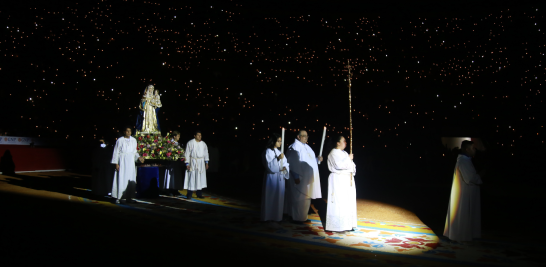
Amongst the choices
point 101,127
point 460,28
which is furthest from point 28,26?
point 460,28

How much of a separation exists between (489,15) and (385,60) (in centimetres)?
346

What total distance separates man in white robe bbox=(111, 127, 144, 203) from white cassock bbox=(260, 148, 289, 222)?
3.87m

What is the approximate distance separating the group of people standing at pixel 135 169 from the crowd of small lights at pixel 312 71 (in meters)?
4.52

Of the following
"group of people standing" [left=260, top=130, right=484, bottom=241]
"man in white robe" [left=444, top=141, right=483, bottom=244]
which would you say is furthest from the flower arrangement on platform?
"man in white robe" [left=444, top=141, right=483, bottom=244]

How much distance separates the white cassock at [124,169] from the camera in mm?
9672

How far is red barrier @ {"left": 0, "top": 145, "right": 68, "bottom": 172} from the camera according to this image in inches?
787

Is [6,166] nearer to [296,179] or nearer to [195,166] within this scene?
[195,166]

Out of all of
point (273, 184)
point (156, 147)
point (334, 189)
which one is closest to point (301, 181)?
point (273, 184)

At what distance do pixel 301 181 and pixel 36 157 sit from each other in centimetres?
1832

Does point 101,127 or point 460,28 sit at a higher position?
point 460,28

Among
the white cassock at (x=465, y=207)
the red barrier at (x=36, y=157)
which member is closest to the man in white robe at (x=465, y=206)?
the white cassock at (x=465, y=207)

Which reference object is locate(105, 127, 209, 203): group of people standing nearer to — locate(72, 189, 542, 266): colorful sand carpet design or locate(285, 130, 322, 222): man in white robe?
locate(72, 189, 542, 266): colorful sand carpet design

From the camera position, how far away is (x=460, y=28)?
12.8m

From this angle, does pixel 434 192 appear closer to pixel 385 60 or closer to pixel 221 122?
pixel 385 60
